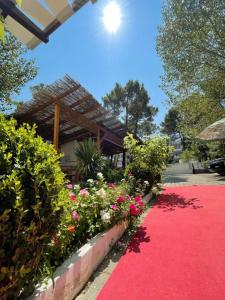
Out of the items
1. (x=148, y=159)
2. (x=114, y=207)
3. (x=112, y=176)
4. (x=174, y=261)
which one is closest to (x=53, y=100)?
(x=112, y=176)

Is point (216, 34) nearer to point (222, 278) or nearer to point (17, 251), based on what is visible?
point (222, 278)

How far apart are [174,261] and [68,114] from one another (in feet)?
24.6

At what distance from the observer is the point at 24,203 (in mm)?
1827

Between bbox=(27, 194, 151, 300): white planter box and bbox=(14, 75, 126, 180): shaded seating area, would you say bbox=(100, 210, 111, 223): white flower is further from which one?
bbox=(14, 75, 126, 180): shaded seating area

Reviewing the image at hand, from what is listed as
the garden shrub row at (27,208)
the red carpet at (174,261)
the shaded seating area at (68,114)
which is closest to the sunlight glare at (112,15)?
the garden shrub row at (27,208)

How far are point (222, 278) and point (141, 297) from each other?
41.0 inches

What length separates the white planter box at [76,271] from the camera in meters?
2.17

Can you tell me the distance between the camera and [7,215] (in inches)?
63.5

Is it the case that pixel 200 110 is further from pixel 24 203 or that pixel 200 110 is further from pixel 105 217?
pixel 24 203

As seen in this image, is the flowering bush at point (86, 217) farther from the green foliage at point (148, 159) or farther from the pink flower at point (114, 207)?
the green foliage at point (148, 159)

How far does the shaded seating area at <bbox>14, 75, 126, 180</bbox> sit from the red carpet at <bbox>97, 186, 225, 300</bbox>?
5083 millimetres

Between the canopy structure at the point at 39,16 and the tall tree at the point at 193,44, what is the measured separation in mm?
12653

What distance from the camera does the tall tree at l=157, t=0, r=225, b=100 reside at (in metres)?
13.1

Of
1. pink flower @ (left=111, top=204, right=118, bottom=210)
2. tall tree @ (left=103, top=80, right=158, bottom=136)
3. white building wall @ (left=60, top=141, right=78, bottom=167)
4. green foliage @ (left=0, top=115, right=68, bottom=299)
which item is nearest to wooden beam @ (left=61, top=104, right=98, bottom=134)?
white building wall @ (left=60, top=141, right=78, bottom=167)
